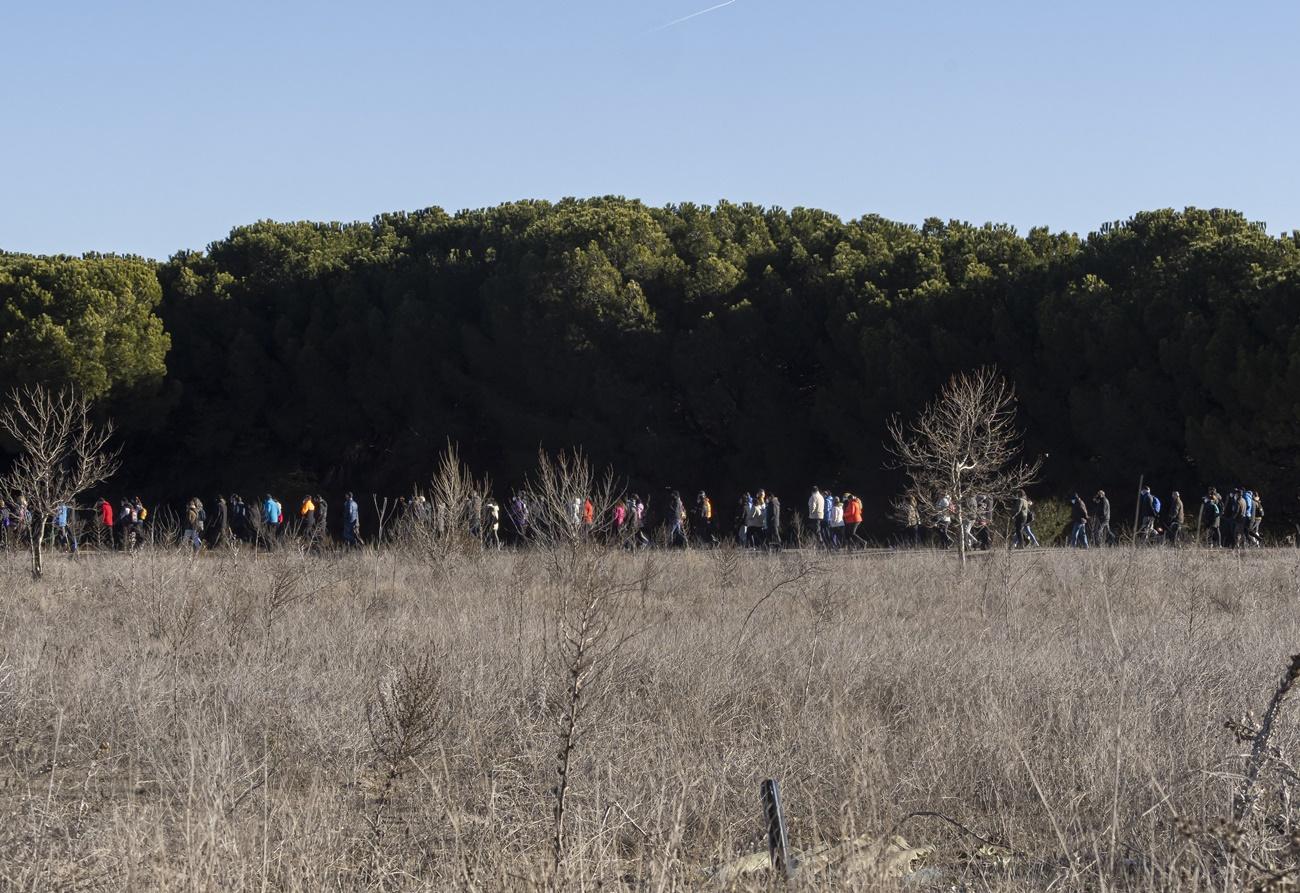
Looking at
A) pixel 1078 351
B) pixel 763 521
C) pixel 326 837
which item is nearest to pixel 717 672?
pixel 326 837

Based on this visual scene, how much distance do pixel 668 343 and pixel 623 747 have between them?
2641cm

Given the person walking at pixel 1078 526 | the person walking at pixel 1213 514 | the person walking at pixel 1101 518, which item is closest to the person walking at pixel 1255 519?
the person walking at pixel 1213 514

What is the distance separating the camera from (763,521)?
90.6 ft

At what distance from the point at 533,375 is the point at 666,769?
91.4 ft

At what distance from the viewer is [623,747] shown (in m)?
7.36

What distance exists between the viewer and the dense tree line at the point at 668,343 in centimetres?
2677

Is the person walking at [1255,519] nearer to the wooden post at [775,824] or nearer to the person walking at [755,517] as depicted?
the person walking at [755,517]

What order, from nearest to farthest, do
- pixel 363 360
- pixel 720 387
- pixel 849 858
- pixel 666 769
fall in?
pixel 849 858 → pixel 666 769 → pixel 720 387 → pixel 363 360

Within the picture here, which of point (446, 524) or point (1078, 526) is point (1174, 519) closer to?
point (1078, 526)

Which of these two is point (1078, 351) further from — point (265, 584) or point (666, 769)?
point (666, 769)

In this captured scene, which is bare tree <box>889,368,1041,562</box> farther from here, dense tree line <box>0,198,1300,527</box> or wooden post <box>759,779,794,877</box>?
wooden post <box>759,779,794,877</box>

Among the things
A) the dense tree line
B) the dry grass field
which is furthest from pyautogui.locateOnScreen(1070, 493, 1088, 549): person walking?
the dry grass field

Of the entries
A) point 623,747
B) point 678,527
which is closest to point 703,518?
point 678,527

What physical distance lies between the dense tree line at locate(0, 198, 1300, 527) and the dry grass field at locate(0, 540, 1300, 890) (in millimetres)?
14091
